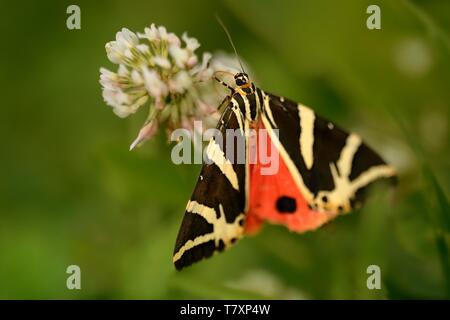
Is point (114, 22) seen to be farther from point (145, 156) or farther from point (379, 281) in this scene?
point (379, 281)

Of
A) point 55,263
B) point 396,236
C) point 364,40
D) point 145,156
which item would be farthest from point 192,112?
point 364,40

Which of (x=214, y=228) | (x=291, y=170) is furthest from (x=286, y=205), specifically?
(x=214, y=228)

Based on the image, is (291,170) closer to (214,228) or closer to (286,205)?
(286,205)

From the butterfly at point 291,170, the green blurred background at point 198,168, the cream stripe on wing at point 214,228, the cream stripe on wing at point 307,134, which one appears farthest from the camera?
the green blurred background at point 198,168

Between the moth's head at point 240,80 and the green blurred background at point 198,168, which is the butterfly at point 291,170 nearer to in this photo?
the moth's head at point 240,80

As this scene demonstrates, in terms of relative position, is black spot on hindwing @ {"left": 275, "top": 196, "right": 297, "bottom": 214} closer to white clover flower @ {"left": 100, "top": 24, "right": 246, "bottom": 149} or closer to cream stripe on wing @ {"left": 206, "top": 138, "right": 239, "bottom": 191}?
cream stripe on wing @ {"left": 206, "top": 138, "right": 239, "bottom": 191}

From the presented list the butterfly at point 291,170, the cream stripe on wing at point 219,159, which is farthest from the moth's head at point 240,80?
the cream stripe on wing at point 219,159
